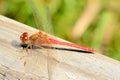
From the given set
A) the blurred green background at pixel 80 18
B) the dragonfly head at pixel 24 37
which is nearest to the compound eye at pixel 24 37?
the dragonfly head at pixel 24 37

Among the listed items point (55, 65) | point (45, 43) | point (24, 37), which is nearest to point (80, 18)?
point (45, 43)

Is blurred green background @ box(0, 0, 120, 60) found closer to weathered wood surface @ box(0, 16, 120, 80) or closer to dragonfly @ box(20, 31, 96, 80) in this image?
dragonfly @ box(20, 31, 96, 80)

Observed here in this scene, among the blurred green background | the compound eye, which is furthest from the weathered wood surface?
the blurred green background


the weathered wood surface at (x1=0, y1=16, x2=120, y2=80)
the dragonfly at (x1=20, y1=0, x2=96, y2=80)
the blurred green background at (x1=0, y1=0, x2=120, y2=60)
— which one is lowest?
the weathered wood surface at (x1=0, y1=16, x2=120, y2=80)

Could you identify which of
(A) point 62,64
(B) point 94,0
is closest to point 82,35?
(B) point 94,0

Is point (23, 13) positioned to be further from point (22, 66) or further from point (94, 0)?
point (22, 66)

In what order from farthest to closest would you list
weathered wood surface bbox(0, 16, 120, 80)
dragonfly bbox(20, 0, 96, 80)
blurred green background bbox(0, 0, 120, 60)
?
1. blurred green background bbox(0, 0, 120, 60)
2. dragonfly bbox(20, 0, 96, 80)
3. weathered wood surface bbox(0, 16, 120, 80)

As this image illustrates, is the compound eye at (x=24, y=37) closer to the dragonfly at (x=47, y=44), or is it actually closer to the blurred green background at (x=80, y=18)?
the dragonfly at (x=47, y=44)
